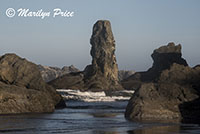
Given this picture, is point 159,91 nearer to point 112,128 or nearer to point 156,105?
point 156,105

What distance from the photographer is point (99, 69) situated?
433ft

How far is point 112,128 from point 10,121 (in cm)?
696

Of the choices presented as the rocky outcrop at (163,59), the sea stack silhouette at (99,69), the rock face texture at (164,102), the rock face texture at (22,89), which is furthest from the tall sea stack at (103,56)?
the rock face texture at (164,102)

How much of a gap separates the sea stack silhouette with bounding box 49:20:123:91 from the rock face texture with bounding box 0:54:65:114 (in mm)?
64050

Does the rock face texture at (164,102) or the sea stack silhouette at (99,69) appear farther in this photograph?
the sea stack silhouette at (99,69)

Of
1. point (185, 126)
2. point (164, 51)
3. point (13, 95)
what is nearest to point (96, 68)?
point (164, 51)

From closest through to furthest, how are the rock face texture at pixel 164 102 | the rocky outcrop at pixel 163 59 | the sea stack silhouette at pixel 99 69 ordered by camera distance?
1. the rock face texture at pixel 164 102
2. the sea stack silhouette at pixel 99 69
3. the rocky outcrop at pixel 163 59

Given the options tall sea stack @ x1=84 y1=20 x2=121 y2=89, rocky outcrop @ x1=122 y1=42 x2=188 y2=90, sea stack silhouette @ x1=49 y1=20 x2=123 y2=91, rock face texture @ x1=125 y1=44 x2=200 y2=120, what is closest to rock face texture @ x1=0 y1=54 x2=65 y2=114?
rock face texture @ x1=125 y1=44 x2=200 y2=120

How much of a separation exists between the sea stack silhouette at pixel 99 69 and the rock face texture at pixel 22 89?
64.1 m

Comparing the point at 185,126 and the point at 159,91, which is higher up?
the point at 159,91

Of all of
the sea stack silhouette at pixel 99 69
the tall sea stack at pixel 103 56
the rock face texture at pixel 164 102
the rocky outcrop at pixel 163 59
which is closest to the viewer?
the rock face texture at pixel 164 102

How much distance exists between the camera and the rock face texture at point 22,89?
128 ft

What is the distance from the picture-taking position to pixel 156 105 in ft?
112

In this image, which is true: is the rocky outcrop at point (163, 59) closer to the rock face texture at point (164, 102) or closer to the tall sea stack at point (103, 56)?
the tall sea stack at point (103, 56)
